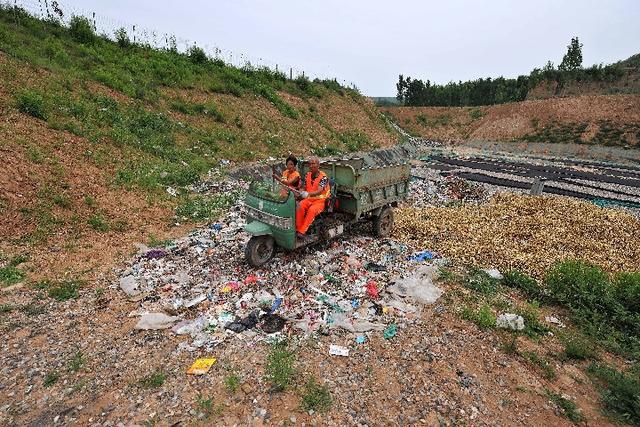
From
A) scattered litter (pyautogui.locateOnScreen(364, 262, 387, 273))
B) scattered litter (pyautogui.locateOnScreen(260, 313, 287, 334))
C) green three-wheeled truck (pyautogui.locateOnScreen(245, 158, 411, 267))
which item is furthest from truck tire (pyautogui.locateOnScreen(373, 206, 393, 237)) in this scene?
scattered litter (pyautogui.locateOnScreen(260, 313, 287, 334))

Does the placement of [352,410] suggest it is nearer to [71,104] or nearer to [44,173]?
[44,173]

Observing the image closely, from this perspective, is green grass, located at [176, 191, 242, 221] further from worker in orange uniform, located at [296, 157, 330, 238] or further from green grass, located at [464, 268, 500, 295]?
green grass, located at [464, 268, 500, 295]

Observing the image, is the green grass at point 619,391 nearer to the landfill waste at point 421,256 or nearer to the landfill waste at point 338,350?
the landfill waste at point 338,350

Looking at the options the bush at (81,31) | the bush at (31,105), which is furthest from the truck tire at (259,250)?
the bush at (81,31)

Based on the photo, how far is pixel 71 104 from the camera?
11461 millimetres

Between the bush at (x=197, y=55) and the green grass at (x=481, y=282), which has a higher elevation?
the bush at (x=197, y=55)

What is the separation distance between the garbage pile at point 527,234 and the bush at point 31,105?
10.2 m

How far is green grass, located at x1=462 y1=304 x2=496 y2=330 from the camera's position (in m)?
5.13

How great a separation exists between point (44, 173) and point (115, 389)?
6.62 m

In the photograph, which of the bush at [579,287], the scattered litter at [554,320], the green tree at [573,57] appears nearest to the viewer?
the scattered litter at [554,320]

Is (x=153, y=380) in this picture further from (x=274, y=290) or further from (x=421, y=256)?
(x=421, y=256)

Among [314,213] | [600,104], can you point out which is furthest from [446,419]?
[600,104]

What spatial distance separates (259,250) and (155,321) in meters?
2.03

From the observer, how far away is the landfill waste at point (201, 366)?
410cm
